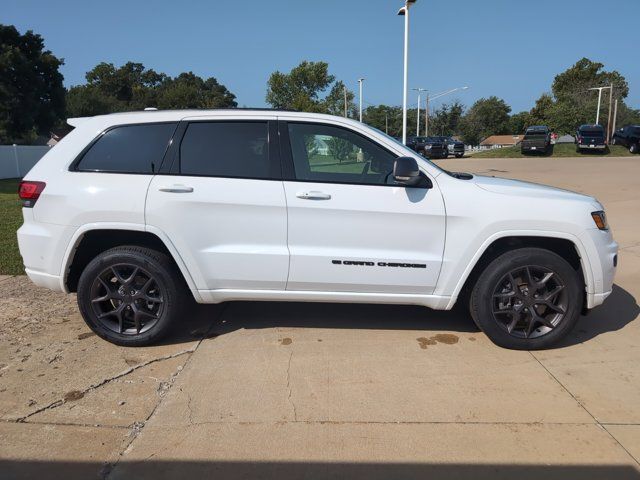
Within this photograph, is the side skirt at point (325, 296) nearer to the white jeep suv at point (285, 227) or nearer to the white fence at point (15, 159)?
the white jeep suv at point (285, 227)

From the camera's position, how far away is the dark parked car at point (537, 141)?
30.3m

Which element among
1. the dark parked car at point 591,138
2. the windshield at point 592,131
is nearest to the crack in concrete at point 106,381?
the dark parked car at point 591,138

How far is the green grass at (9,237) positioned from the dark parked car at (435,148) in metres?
26.1

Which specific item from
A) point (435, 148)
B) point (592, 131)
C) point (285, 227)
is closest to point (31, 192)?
point (285, 227)

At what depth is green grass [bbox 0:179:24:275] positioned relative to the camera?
6219 millimetres

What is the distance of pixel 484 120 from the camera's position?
10062 cm

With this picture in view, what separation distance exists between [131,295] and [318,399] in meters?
1.79

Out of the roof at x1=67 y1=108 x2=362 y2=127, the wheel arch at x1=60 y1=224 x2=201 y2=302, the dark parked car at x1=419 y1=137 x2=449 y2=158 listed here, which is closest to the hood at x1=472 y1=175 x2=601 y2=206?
the roof at x1=67 y1=108 x2=362 y2=127

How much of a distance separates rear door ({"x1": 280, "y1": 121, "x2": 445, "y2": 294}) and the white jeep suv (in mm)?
11

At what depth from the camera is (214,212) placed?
3.74 metres

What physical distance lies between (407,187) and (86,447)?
275 centimetres

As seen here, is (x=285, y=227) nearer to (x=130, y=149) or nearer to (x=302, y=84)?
(x=130, y=149)

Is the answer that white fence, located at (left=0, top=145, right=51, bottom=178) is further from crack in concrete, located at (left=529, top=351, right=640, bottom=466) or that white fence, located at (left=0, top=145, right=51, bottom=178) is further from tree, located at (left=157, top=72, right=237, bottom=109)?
tree, located at (left=157, top=72, right=237, bottom=109)

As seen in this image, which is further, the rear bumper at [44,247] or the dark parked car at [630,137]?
the dark parked car at [630,137]
